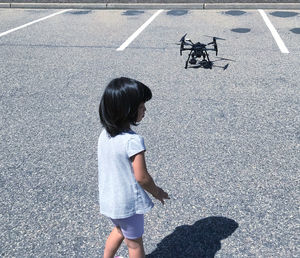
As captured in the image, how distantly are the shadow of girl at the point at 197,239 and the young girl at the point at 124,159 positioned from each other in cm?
65

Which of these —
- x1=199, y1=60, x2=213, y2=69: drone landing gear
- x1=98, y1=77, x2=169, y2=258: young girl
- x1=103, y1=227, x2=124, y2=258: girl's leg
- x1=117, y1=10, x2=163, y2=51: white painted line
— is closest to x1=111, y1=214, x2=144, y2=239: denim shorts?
x1=98, y1=77, x2=169, y2=258: young girl

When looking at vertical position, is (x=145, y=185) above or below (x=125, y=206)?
above

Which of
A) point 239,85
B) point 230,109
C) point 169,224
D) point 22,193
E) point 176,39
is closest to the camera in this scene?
point 169,224

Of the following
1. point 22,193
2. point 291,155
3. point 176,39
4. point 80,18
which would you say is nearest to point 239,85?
point 291,155

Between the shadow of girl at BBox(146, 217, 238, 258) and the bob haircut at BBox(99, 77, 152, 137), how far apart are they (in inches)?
50.5

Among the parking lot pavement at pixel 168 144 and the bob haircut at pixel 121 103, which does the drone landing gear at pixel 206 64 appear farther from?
the bob haircut at pixel 121 103

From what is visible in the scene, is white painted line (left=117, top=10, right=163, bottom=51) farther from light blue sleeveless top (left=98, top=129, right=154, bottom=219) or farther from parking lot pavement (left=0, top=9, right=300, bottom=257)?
light blue sleeveless top (left=98, top=129, right=154, bottom=219)

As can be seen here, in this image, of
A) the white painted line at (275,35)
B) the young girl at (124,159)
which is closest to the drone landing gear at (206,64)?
the white painted line at (275,35)

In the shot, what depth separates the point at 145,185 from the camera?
2.22 meters

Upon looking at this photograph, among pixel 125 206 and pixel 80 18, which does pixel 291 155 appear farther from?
pixel 80 18

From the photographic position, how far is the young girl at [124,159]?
212 centimetres

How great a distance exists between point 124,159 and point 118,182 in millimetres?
167

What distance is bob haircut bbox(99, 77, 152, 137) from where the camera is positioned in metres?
2.11

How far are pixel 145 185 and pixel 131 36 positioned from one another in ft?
24.5
